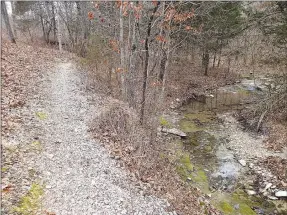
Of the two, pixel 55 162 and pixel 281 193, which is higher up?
pixel 55 162

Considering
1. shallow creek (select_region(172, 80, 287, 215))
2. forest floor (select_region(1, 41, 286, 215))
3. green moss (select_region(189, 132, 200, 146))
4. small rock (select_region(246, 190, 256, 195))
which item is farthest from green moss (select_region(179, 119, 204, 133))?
small rock (select_region(246, 190, 256, 195))

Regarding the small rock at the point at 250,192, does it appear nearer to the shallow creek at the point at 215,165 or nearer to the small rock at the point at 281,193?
the shallow creek at the point at 215,165

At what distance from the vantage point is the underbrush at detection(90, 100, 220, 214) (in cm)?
755

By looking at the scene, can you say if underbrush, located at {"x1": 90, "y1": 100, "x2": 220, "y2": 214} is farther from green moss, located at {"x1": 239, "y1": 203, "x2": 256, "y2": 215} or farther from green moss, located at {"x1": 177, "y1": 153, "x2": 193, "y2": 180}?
green moss, located at {"x1": 239, "y1": 203, "x2": 256, "y2": 215}

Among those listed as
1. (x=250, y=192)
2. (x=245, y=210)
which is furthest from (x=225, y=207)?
(x=250, y=192)

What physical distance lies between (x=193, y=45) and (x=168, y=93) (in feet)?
20.0

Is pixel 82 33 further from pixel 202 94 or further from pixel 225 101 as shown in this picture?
pixel 225 101

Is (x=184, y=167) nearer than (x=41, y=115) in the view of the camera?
No

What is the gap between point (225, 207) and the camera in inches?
329

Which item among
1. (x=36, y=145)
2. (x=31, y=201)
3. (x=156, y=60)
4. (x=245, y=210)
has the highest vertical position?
(x=156, y=60)

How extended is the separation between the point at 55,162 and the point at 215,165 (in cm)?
662

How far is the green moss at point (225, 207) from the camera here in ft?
26.8

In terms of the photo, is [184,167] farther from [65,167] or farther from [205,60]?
[205,60]

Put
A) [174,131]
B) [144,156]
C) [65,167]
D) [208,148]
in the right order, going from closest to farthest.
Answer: [65,167] < [144,156] < [208,148] < [174,131]
